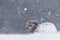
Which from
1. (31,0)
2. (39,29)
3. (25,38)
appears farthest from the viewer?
(31,0)

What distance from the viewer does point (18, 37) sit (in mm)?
1152

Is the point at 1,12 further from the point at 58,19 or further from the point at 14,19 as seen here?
the point at 58,19

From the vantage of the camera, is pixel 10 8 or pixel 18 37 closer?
pixel 18 37

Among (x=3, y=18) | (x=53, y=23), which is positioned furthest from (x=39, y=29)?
(x=3, y=18)

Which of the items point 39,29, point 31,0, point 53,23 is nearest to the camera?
point 39,29

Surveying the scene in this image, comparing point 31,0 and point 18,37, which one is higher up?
point 31,0

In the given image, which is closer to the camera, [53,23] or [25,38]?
[25,38]

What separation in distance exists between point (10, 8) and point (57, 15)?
1.29 feet

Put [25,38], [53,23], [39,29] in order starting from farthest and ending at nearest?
[53,23] → [39,29] → [25,38]

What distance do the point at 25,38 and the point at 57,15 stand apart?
56 cm

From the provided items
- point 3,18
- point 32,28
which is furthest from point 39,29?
point 3,18

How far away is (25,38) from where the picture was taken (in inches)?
45.1

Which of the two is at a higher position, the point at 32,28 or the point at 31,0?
the point at 31,0

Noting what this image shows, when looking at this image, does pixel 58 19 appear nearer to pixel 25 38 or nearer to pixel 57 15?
pixel 57 15
